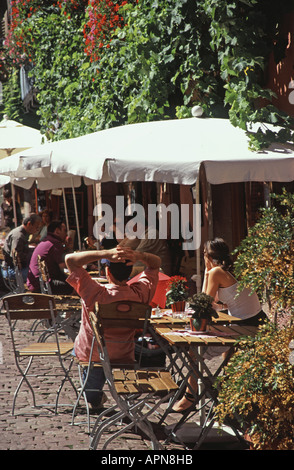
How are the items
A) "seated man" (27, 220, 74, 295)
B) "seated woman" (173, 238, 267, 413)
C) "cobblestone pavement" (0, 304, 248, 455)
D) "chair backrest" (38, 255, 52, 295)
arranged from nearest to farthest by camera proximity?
1. "cobblestone pavement" (0, 304, 248, 455)
2. "seated woman" (173, 238, 267, 413)
3. "chair backrest" (38, 255, 52, 295)
4. "seated man" (27, 220, 74, 295)

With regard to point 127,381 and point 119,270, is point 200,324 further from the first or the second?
point 119,270

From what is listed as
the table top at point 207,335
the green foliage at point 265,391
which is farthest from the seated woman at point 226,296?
the green foliage at point 265,391

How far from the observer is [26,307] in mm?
6953

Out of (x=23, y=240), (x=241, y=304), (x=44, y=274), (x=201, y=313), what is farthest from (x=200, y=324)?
(x=23, y=240)

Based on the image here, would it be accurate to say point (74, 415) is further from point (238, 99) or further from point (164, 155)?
point (238, 99)


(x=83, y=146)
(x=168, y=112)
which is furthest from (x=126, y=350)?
(x=168, y=112)

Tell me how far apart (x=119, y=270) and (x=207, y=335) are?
3.12 ft

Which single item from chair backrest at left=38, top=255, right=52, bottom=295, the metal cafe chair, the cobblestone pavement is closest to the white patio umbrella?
the metal cafe chair

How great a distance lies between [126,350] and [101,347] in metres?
0.93

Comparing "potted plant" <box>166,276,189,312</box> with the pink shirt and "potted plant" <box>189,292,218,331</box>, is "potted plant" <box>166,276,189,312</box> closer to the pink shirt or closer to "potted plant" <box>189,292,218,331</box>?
the pink shirt

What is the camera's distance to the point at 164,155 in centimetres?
756

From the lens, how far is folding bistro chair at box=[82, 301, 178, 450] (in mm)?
5332

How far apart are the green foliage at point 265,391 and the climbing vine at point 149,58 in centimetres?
333

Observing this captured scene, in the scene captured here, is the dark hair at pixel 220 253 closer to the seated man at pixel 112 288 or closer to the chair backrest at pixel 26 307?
the seated man at pixel 112 288
